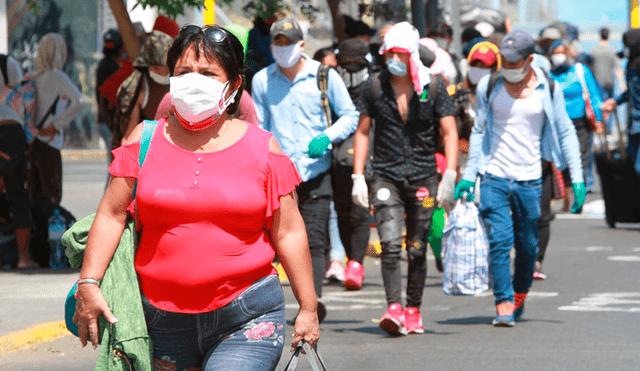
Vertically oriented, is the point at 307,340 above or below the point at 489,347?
above

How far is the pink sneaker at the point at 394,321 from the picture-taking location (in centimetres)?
763

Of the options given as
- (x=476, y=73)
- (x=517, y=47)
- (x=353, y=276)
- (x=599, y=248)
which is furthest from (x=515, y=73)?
(x=599, y=248)

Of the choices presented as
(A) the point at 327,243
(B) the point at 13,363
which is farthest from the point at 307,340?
(A) the point at 327,243

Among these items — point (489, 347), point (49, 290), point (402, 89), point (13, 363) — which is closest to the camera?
point (13, 363)

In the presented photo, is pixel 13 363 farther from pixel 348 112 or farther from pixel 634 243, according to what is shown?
pixel 634 243

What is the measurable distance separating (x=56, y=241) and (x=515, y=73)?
182 inches

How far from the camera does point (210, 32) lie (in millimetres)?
3988

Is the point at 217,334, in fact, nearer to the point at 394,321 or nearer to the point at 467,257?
the point at 394,321

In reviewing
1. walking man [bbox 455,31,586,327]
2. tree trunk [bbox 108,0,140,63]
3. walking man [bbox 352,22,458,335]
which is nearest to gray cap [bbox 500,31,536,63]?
walking man [bbox 455,31,586,327]

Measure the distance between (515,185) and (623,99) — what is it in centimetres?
623

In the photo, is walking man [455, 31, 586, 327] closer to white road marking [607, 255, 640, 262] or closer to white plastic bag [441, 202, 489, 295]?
white plastic bag [441, 202, 489, 295]

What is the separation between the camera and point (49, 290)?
927cm

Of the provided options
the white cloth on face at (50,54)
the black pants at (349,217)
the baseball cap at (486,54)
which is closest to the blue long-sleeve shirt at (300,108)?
the black pants at (349,217)

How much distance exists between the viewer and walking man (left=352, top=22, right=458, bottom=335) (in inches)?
305
